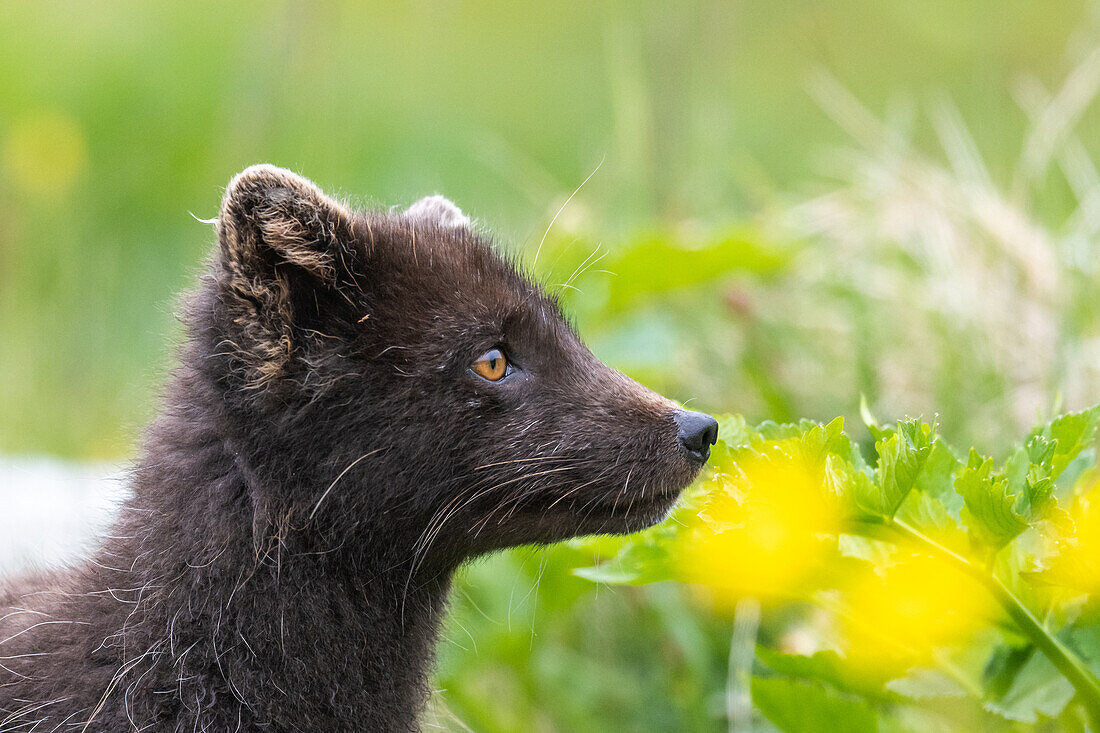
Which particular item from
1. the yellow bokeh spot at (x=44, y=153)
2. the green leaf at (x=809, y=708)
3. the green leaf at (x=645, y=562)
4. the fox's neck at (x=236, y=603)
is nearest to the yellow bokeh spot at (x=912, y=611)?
the green leaf at (x=809, y=708)

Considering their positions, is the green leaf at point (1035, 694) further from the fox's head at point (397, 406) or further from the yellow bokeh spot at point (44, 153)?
the yellow bokeh spot at point (44, 153)

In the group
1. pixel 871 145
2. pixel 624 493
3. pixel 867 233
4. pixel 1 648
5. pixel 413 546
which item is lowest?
pixel 1 648

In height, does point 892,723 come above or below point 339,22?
below

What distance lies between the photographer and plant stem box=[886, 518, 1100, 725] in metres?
2.68

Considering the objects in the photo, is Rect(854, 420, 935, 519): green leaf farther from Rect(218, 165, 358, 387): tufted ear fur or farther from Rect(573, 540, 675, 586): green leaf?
Rect(218, 165, 358, 387): tufted ear fur

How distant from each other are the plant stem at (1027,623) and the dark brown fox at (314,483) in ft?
2.47

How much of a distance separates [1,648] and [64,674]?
0.90ft

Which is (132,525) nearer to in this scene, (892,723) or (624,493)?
(624,493)

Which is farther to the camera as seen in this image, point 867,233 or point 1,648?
point 867,233

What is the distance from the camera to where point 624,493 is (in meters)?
3.35

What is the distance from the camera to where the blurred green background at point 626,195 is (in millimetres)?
5336

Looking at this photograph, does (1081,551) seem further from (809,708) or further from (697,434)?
(697,434)

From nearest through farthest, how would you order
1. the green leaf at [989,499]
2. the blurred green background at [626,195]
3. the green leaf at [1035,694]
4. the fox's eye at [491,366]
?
the green leaf at [989,499] → the green leaf at [1035,694] → the fox's eye at [491,366] → the blurred green background at [626,195]

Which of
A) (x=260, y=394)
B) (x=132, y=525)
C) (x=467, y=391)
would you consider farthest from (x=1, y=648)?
(x=467, y=391)
